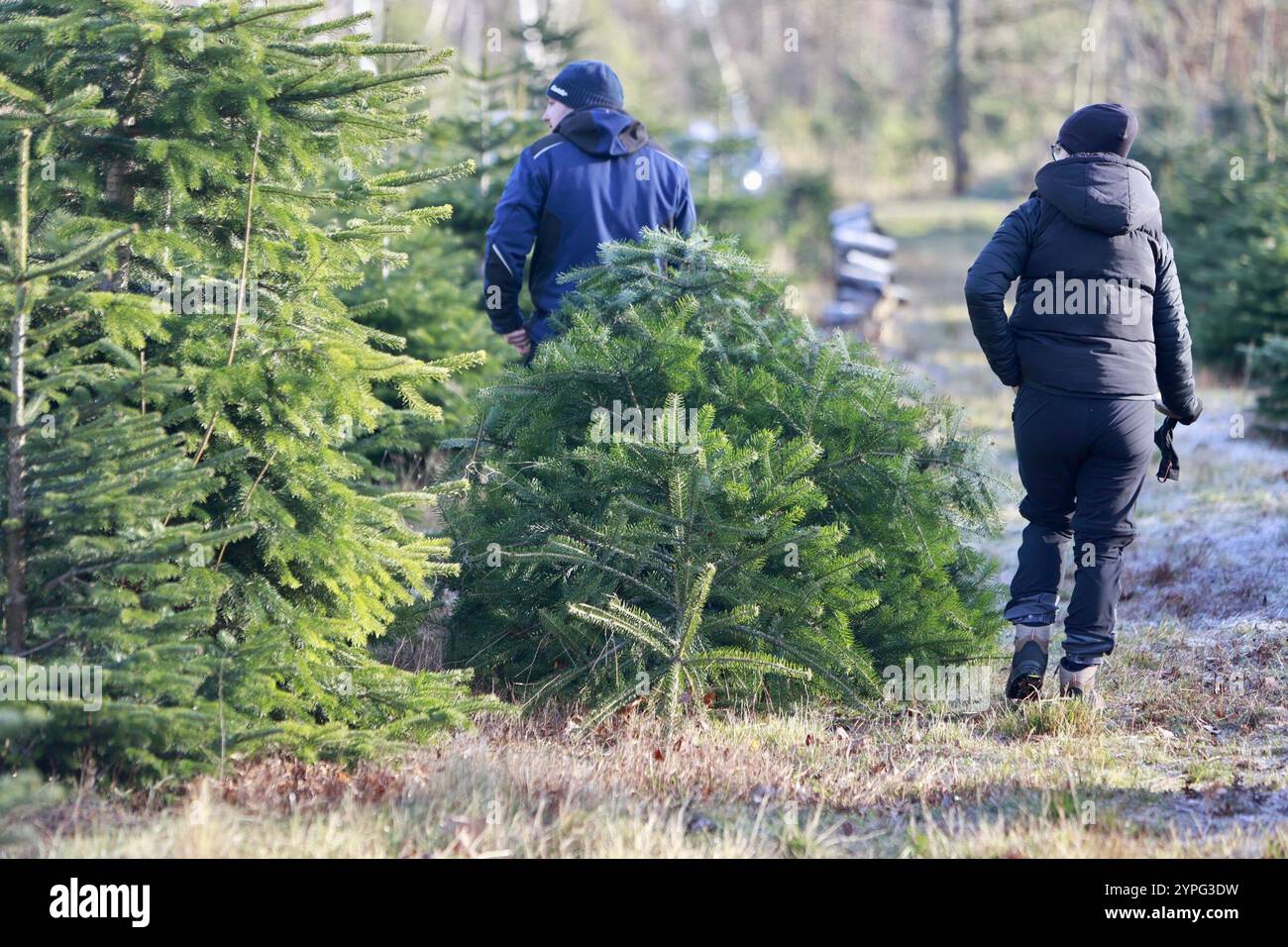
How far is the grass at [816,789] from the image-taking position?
12.2 ft

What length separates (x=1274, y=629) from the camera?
20.0 ft

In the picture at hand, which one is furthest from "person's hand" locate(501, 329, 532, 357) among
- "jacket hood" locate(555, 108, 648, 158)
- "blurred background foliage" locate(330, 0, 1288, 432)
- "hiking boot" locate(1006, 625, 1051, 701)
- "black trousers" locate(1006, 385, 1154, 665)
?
"hiking boot" locate(1006, 625, 1051, 701)

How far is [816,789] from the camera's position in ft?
14.4

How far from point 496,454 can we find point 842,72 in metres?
34.7

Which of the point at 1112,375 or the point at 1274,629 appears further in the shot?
the point at 1274,629

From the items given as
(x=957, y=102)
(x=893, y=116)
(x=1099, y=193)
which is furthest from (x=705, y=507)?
(x=893, y=116)

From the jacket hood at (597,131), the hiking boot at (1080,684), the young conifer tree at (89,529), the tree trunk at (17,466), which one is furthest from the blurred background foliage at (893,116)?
the hiking boot at (1080,684)

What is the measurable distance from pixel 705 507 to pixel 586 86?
7.94ft

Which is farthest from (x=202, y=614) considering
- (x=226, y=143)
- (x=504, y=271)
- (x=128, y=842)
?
(x=504, y=271)

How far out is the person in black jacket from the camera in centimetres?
495

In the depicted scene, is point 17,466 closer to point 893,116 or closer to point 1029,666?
point 1029,666

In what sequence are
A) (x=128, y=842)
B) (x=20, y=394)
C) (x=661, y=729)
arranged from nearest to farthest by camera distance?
1. (x=128, y=842)
2. (x=20, y=394)
3. (x=661, y=729)

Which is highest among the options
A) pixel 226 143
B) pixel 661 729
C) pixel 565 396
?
pixel 226 143

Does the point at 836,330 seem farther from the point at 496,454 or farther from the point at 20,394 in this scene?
the point at 20,394
